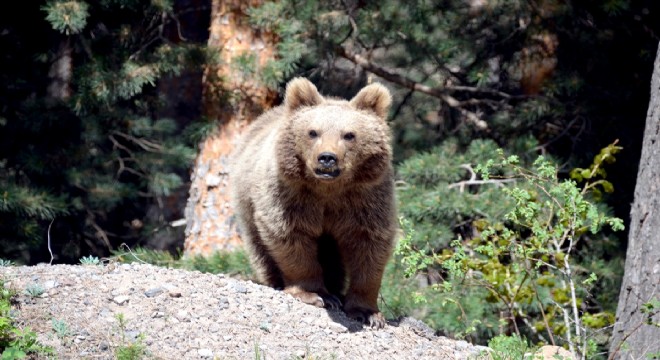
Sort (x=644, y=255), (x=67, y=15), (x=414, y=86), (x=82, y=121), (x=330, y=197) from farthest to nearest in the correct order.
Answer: (x=82, y=121) → (x=414, y=86) → (x=67, y=15) → (x=644, y=255) → (x=330, y=197)

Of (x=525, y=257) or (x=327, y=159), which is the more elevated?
(x=327, y=159)

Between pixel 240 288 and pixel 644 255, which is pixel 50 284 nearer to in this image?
pixel 240 288

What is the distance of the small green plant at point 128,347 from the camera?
4699 millimetres

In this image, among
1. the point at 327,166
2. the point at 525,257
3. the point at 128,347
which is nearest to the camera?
the point at 128,347

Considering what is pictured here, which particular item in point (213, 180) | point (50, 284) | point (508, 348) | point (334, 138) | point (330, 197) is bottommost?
point (213, 180)

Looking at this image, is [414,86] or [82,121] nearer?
[414,86]

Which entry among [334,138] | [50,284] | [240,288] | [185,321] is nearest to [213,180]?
[240,288]

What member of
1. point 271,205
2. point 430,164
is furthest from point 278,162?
point 430,164

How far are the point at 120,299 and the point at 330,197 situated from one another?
1563mm

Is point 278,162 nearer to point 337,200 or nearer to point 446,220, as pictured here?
point 337,200

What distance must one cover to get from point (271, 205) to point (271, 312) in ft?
2.71

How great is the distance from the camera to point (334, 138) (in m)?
6.03

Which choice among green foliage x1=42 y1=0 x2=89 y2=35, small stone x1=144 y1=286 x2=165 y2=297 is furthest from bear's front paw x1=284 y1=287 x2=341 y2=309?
green foliage x1=42 y1=0 x2=89 y2=35

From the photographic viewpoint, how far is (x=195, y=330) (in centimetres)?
529
